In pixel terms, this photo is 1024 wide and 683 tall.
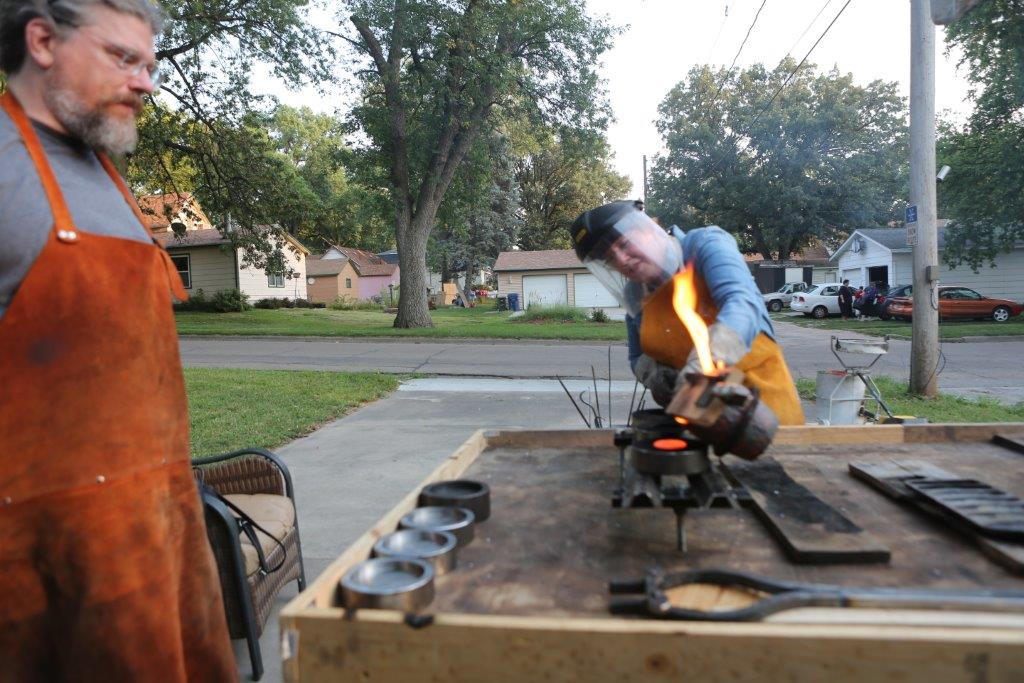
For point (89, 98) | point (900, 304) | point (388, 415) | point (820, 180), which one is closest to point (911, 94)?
point (388, 415)

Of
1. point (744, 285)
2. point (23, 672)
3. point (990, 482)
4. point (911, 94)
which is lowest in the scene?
point (23, 672)

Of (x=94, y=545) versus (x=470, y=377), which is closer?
(x=94, y=545)

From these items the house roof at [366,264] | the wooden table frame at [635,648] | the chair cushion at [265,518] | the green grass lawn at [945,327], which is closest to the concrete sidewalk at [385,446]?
the chair cushion at [265,518]

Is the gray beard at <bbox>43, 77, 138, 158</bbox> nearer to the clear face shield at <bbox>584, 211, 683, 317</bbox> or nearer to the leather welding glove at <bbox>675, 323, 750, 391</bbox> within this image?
the clear face shield at <bbox>584, 211, 683, 317</bbox>

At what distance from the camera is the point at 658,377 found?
2.68m

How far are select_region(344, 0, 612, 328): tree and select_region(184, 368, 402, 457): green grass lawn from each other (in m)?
9.16

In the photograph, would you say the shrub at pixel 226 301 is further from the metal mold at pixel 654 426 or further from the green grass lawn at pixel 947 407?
the metal mold at pixel 654 426

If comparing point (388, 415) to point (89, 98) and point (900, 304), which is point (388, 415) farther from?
point (900, 304)

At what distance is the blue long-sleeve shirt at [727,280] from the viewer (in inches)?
79.7

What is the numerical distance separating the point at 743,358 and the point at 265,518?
211 centimetres

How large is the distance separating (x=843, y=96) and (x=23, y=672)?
1804 inches

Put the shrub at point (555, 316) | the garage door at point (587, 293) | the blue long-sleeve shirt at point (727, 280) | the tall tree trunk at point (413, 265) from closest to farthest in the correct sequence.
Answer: the blue long-sleeve shirt at point (727, 280)
the tall tree trunk at point (413, 265)
the shrub at point (555, 316)
the garage door at point (587, 293)

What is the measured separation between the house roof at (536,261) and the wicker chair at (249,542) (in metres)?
34.2

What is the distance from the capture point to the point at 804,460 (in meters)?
2.35
